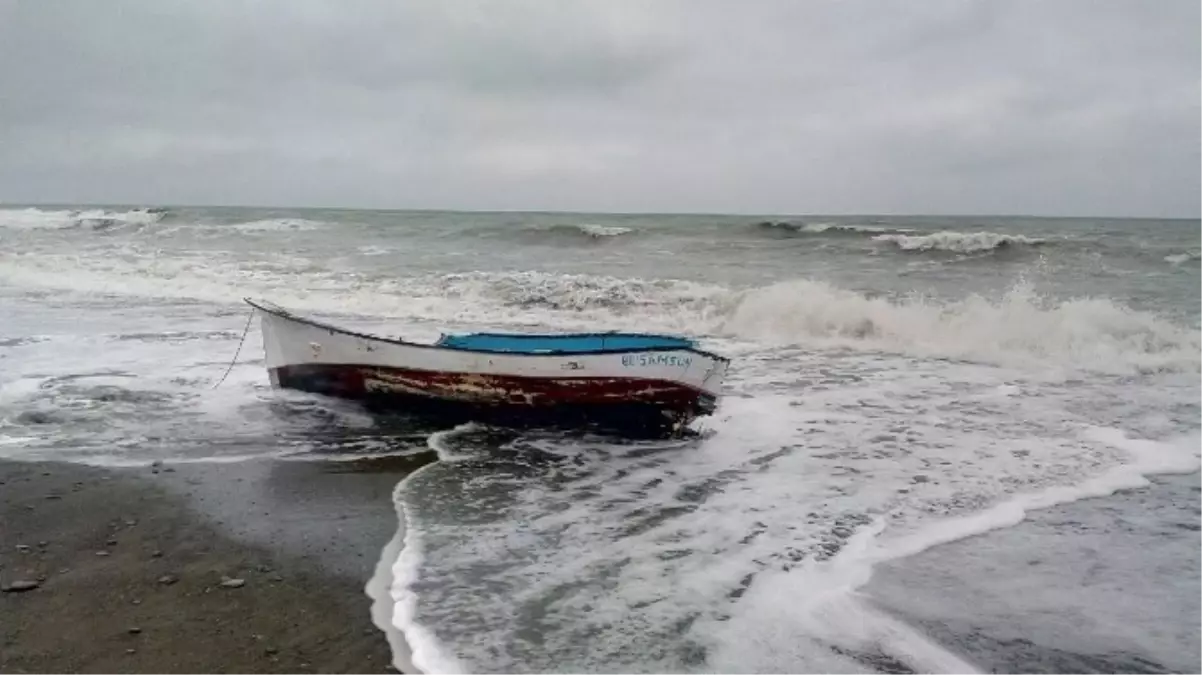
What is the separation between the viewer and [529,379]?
8.22m

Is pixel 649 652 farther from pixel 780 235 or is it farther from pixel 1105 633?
pixel 780 235

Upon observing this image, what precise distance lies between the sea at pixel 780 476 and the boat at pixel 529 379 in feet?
0.84

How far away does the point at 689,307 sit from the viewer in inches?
734

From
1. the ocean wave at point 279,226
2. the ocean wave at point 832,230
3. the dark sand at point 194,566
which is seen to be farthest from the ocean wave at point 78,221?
the dark sand at point 194,566

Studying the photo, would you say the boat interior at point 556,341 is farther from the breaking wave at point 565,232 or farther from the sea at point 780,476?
the breaking wave at point 565,232

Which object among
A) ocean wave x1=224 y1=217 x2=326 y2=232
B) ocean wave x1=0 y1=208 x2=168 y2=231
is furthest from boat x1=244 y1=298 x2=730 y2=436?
ocean wave x1=0 y1=208 x2=168 y2=231

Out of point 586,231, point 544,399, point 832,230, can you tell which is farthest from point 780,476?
point 832,230

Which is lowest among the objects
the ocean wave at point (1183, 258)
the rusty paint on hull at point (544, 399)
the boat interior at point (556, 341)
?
the rusty paint on hull at point (544, 399)

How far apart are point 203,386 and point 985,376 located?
10060mm

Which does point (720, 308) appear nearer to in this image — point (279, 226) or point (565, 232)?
point (565, 232)

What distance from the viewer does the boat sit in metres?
8.09

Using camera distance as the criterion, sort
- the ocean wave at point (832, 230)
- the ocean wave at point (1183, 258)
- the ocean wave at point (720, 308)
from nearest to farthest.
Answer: the ocean wave at point (720, 308), the ocean wave at point (1183, 258), the ocean wave at point (832, 230)

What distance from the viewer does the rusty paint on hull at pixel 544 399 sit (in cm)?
818

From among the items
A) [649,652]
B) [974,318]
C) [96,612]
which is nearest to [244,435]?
[96,612]
